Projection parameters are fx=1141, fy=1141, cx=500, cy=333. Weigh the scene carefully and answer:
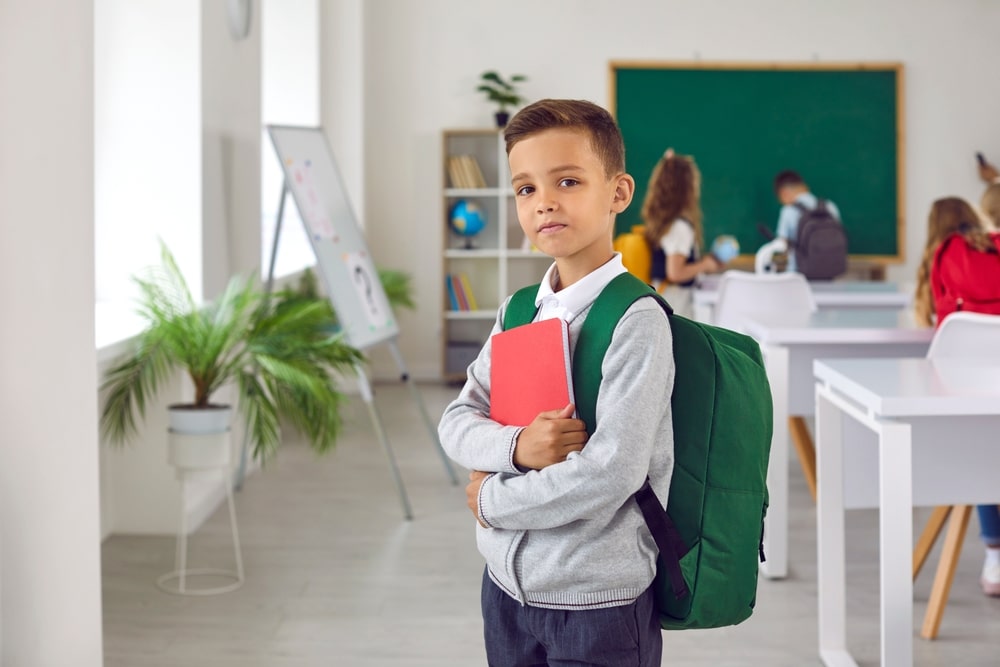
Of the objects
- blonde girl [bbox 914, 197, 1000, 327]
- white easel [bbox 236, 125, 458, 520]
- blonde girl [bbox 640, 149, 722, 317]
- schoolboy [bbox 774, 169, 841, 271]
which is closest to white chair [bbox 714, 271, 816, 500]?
blonde girl [bbox 640, 149, 722, 317]

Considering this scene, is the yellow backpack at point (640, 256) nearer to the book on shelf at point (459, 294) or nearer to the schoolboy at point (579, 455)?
the book on shelf at point (459, 294)

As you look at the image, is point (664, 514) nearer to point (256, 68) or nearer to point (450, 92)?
point (256, 68)

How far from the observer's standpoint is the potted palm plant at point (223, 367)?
338 cm

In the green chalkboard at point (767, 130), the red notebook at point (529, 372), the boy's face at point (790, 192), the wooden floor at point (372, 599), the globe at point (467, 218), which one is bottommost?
the wooden floor at point (372, 599)

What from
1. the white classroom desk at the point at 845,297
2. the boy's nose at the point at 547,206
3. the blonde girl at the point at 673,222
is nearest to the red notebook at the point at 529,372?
the boy's nose at the point at 547,206

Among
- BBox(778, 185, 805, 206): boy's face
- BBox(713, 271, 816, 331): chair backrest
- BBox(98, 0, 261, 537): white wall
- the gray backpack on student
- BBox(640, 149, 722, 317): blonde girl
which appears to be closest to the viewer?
BBox(98, 0, 261, 537): white wall

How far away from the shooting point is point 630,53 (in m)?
7.65

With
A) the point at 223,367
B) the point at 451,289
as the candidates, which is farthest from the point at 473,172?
the point at 223,367

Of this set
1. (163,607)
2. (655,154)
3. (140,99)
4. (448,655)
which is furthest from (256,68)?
(655,154)

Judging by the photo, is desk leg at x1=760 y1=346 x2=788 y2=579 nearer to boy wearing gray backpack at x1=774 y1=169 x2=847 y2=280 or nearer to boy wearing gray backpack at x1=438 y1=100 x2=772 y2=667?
boy wearing gray backpack at x1=438 y1=100 x2=772 y2=667

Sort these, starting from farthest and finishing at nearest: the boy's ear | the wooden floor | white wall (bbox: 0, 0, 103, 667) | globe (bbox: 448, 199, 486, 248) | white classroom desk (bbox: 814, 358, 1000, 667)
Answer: globe (bbox: 448, 199, 486, 248), the wooden floor, white classroom desk (bbox: 814, 358, 1000, 667), white wall (bbox: 0, 0, 103, 667), the boy's ear

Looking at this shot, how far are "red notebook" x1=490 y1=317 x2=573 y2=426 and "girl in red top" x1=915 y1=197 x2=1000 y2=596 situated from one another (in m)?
2.28

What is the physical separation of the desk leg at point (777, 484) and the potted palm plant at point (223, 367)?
51.8 inches

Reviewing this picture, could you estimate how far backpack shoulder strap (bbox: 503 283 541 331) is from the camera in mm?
1509
